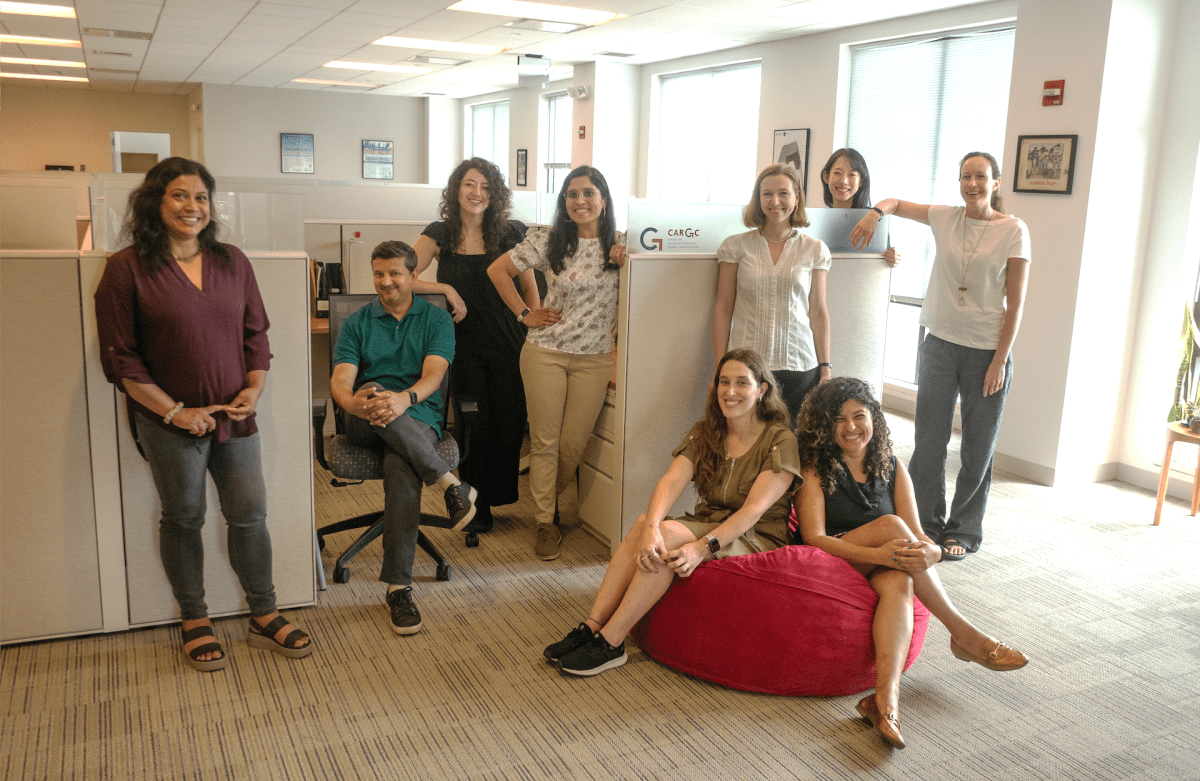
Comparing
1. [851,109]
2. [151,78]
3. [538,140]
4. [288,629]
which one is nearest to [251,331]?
[288,629]

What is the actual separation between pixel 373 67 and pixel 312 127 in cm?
359

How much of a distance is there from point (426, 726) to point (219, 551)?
955mm

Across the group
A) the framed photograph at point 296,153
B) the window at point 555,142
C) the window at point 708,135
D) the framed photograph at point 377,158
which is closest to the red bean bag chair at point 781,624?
the window at point 708,135

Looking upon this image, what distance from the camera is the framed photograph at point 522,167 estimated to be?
11656mm

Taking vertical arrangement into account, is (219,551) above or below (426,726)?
above

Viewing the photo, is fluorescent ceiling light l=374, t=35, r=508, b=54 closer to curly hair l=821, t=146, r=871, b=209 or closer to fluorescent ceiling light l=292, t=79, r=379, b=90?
fluorescent ceiling light l=292, t=79, r=379, b=90

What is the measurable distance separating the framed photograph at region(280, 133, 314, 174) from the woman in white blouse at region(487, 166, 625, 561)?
11.2m

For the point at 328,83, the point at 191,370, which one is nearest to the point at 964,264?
the point at 191,370

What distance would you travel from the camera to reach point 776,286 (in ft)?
11.1

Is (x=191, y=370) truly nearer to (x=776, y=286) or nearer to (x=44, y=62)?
(x=776, y=286)

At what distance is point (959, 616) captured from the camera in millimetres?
2730

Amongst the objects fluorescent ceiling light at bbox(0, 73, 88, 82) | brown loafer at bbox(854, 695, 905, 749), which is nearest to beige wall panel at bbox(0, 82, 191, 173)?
fluorescent ceiling light at bbox(0, 73, 88, 82)

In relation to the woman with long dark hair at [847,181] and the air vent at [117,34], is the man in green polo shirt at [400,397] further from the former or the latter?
the air vent at [117,34]

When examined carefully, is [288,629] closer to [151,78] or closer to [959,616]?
[959,616]
